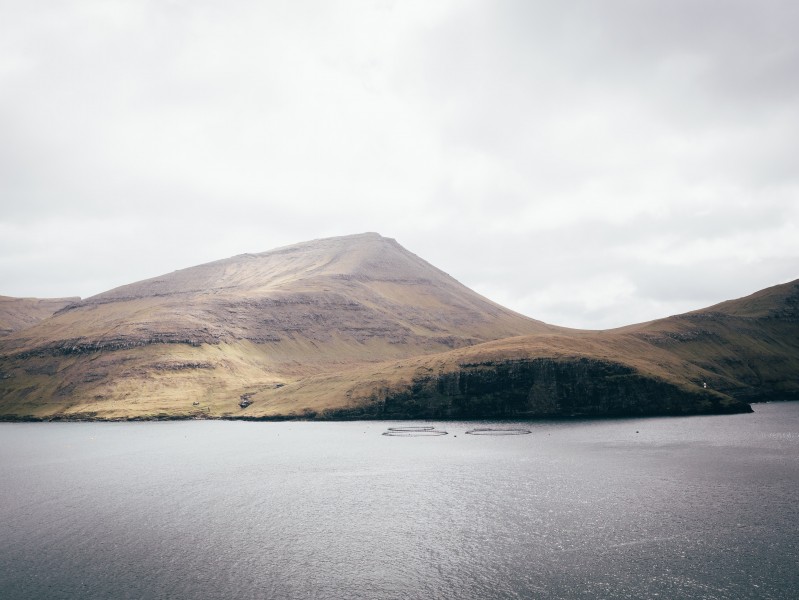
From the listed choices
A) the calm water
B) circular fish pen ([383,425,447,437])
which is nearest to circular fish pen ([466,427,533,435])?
circular fish pen ([383,425,447,437])

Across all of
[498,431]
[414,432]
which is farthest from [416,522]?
[414,432]

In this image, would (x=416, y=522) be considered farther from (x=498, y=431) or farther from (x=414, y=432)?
(x=414, y=432)

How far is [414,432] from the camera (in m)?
171

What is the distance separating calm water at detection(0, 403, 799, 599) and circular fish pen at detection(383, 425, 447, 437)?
27.8 meters

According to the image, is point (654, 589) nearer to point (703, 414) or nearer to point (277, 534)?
point (277, 534)

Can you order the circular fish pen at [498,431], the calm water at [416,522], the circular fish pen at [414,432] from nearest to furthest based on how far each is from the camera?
the calm water at [416,522] < the circular fish pen at [498,431] < the circular fish pen at [414,432]

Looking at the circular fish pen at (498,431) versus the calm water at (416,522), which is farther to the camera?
the circular fish pen at (498,431)

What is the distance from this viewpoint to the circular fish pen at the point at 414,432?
164 metres

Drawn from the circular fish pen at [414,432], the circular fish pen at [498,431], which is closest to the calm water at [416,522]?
the circular fish pen at [498,431]

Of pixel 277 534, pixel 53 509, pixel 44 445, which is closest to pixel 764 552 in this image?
pixel 277 534

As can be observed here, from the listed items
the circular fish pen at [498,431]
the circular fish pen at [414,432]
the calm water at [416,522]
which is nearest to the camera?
the calm water at [416,522]

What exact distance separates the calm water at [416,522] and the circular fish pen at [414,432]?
27.8 m

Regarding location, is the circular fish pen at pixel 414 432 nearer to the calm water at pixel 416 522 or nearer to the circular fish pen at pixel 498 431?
the circular fish pen at pixel 498 431

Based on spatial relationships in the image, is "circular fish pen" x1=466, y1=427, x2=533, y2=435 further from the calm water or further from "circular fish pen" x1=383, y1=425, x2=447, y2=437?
the calm water
